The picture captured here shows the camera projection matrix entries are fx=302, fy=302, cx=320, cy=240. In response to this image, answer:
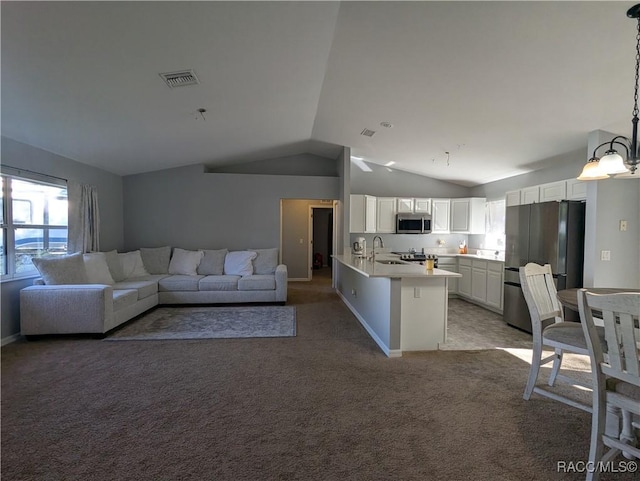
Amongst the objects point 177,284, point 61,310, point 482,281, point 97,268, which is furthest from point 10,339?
point 482,281

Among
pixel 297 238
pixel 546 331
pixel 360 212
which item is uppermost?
pixel 360 212

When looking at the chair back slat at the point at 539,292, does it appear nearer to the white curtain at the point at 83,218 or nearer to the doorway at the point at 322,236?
the white curtain at the point at 83,218

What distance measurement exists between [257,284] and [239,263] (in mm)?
751

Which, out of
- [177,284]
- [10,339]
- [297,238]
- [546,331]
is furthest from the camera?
[297,238]

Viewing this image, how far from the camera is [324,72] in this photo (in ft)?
11.0

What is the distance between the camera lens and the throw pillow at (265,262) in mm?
5785

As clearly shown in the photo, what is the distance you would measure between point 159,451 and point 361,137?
4.80 m

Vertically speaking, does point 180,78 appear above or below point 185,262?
above

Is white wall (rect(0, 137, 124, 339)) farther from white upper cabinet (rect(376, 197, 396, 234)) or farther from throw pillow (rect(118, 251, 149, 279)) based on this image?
white upper cabinet (rect(376, 197, 396, 234))

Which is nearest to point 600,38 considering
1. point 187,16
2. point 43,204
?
point 187,16

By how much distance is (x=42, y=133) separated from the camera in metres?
3.55

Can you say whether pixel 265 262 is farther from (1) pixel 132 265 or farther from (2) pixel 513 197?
(2) pixel 513 197

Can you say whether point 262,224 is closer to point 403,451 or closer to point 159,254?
point 159,254

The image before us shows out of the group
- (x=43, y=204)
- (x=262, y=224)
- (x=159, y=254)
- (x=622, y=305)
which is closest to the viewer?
(x=622, y=305)
